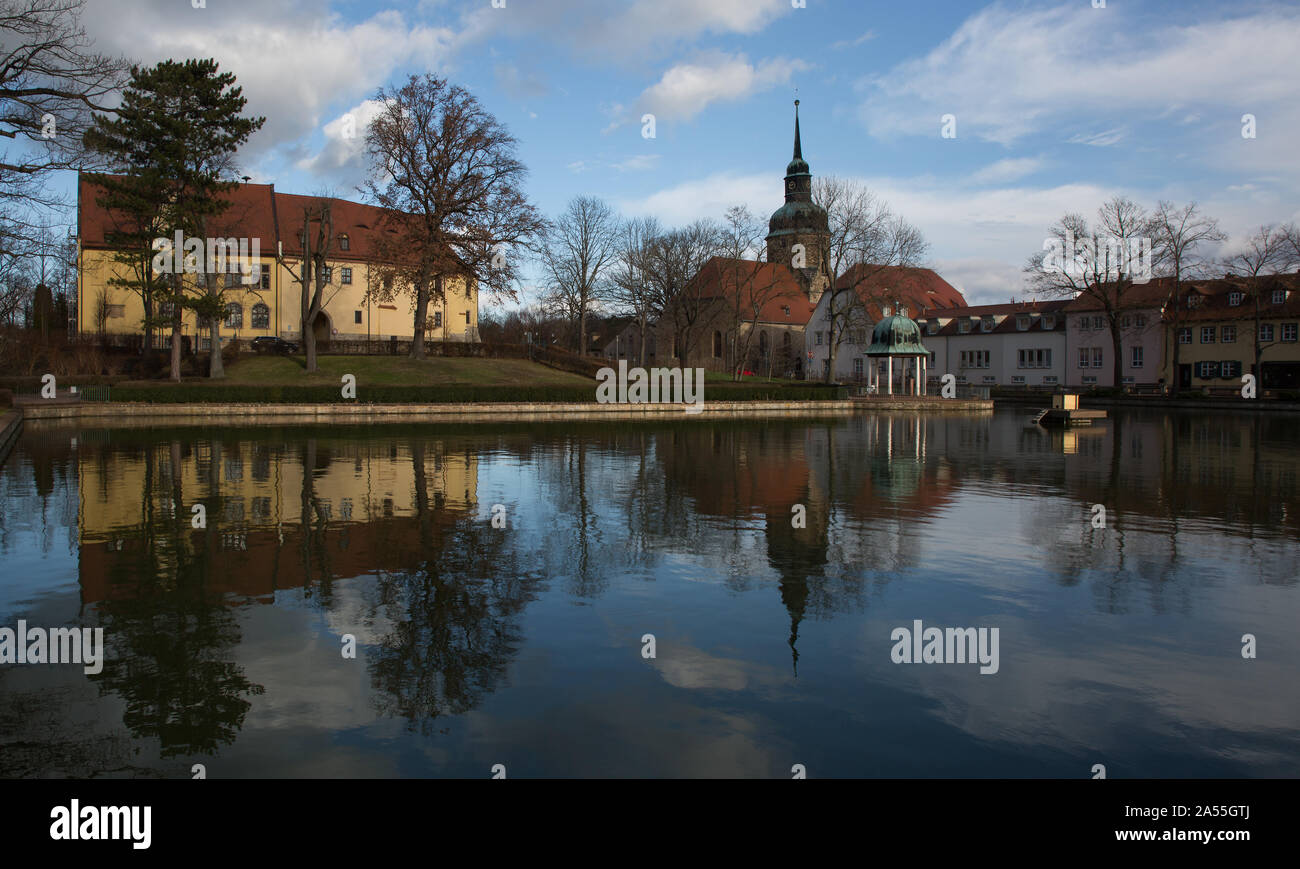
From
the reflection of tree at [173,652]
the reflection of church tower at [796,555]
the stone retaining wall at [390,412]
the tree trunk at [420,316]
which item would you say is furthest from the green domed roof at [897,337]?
the reflection of tree at [173,652]

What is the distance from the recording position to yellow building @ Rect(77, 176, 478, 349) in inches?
2219

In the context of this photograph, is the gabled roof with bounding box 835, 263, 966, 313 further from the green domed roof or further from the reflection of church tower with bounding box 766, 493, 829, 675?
the reflection of church tower with bounding box 766, 493, 829, 675

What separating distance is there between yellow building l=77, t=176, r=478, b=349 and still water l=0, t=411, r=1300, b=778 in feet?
134

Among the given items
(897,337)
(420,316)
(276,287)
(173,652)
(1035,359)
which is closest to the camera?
(173,652)

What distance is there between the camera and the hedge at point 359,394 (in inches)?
1325

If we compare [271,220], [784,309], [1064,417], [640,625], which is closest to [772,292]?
[784,309]

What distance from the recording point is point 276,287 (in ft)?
203

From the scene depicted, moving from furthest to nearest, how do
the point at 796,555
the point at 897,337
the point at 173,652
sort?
the point at 897,337 < the point at 796,555 < the point at 173,652

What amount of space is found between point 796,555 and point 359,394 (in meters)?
28.9

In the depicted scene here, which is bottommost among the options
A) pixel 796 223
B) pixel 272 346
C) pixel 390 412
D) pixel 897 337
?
pixel 390 412

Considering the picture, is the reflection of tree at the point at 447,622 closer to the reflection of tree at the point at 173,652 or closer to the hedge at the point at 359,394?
the reflection of tree at the point at 173,652

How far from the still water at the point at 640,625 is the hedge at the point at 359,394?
18079 mm

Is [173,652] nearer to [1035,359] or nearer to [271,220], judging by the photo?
[271,220]
